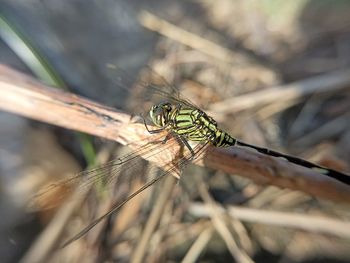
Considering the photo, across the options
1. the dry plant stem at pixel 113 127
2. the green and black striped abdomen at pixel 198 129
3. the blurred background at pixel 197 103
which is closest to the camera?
the dry plant stem at pixel 113 127

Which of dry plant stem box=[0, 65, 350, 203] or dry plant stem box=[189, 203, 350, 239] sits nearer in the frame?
dry plant stem box=[0, 65, 350, 203]

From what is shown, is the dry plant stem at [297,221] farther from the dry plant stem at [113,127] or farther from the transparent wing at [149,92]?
the transparent wing at [149,92]

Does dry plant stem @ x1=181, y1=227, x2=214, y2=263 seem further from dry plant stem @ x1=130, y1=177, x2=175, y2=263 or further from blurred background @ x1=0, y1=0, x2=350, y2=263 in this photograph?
dry plant stem @ x1=130, y1=177, x2=175, y2=263

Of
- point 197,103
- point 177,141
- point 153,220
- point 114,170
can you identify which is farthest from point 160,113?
point 197,103

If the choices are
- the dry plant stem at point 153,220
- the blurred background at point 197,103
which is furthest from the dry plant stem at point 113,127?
the dry plant stem at point 153,220

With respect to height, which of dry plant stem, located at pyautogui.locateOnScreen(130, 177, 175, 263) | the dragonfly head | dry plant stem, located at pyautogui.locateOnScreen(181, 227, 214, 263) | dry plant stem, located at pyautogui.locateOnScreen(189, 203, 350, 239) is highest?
the dragonfly head

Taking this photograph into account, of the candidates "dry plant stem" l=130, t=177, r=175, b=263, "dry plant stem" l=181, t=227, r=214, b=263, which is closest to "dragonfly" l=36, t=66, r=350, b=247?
"dry plant stem" l=130, t=177, r=175, b=263

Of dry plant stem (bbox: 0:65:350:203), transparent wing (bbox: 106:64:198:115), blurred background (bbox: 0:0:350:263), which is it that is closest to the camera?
dry plant stem (bbox: 0:65:350:203)

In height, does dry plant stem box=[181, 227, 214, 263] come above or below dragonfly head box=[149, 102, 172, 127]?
below
